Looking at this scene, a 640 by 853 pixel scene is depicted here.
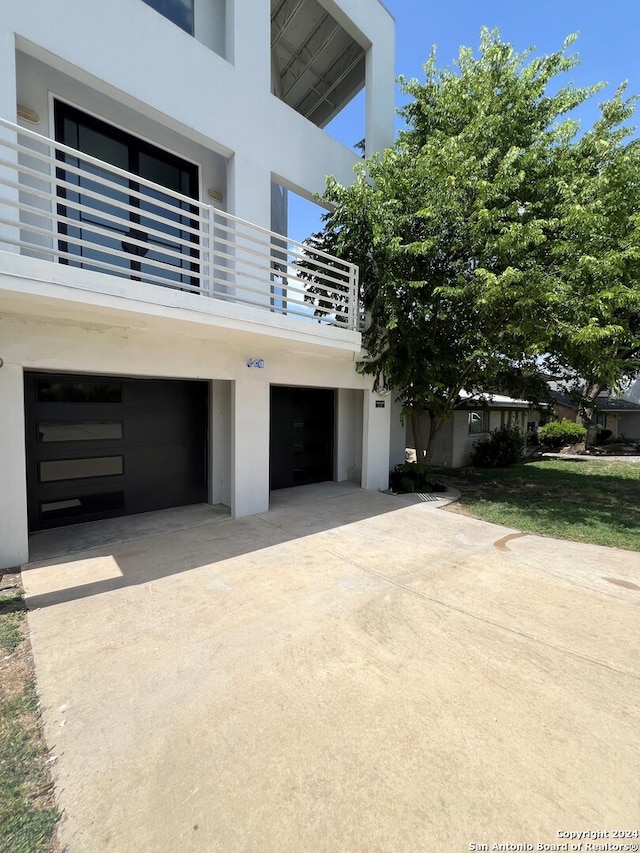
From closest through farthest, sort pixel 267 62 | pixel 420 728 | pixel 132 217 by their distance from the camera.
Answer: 1. pixel 420 728
2. pixel 132 217
3. pixel 267 62

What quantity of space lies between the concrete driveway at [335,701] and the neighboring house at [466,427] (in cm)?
885

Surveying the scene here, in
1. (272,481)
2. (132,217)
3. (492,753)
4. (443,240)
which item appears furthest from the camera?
(272,481)

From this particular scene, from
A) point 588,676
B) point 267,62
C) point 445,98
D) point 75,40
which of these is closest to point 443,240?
point 445,98

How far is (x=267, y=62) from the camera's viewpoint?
23.8 feet

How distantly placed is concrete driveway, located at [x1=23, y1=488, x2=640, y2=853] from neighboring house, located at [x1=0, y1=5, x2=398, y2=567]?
204 centimetres

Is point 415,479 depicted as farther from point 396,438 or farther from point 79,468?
point 79,468

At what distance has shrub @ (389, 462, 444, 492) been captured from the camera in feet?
30.1

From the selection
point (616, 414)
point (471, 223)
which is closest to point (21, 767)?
point (471, 223)

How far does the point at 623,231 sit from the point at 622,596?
270 inches

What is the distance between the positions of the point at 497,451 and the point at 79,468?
12.8 meters

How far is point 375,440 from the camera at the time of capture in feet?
29.9

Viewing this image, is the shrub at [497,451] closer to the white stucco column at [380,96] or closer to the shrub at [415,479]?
the shrub at [415,479]

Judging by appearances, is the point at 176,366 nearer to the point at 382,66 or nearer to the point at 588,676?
the point at 588,676

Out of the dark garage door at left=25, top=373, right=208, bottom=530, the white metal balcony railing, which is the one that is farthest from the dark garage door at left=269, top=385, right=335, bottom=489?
the white metal balcony railing
